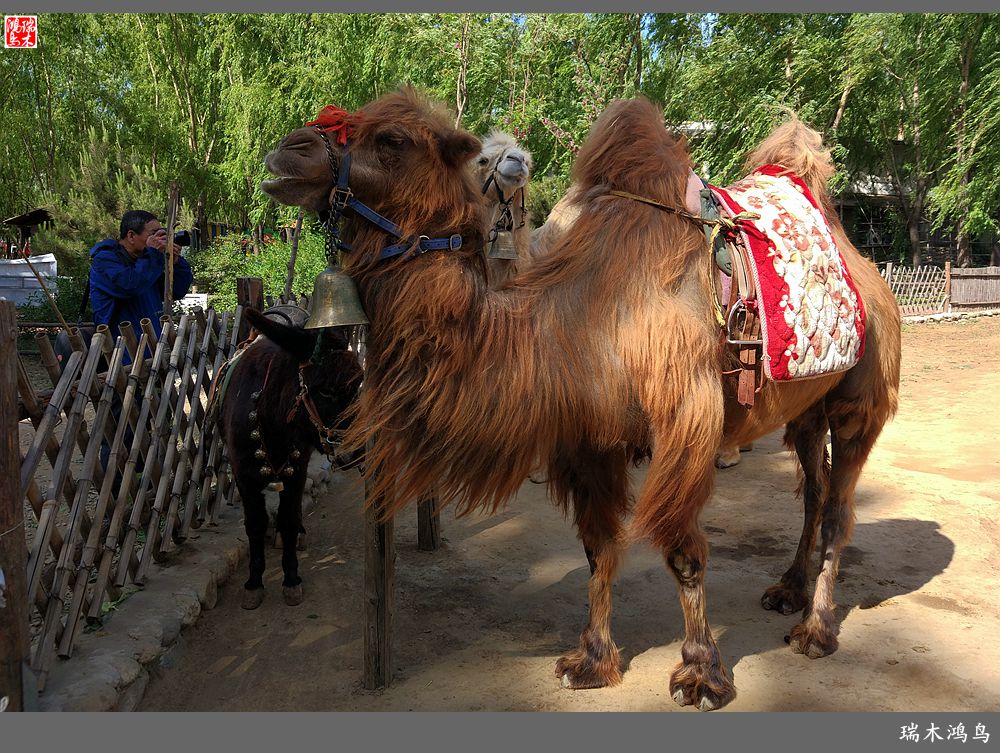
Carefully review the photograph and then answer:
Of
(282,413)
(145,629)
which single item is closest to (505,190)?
(282,413)

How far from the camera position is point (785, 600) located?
4.02 meters

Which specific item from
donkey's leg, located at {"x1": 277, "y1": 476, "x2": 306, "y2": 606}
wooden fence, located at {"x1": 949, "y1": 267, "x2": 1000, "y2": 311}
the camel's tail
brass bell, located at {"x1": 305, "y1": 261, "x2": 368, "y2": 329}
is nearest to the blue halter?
brass bell, located at {"x1": 305, "y1": 261, "x2": 368, "y2": 329}

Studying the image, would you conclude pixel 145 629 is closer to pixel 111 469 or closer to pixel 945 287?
pixel 111 469

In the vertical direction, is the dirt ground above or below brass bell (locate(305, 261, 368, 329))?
below

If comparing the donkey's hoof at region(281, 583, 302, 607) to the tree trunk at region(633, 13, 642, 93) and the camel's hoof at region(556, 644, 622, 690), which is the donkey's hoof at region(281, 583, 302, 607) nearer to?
the camel's hoof at region(556, 644, 622, 690)

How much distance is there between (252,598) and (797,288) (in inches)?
128

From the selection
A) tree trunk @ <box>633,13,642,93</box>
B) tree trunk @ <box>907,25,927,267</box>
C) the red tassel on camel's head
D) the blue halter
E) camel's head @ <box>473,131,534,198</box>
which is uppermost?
tree trunk @ <box>633,13,642,93</box>

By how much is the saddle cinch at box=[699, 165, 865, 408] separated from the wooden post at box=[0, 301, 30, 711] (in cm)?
266

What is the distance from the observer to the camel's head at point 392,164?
93.6 inches

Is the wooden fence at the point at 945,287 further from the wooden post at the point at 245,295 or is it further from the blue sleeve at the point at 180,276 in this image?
the blue sleeve at the point at 180,276

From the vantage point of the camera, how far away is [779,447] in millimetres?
7453

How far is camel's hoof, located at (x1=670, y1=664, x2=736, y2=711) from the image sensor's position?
10.1ft

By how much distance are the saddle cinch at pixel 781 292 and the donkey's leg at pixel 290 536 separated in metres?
2.53

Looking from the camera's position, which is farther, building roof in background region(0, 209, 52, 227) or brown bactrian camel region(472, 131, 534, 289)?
building roof in background region(0, 209, 52, 227)
